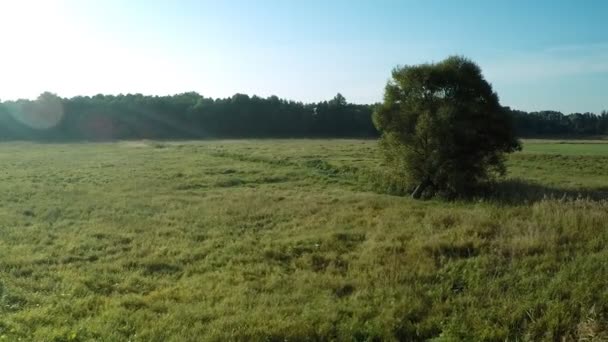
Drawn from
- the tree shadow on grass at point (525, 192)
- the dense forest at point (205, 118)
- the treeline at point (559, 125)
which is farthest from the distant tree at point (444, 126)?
the treeline at point (559, 125)

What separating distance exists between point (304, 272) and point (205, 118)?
107830 millimetres

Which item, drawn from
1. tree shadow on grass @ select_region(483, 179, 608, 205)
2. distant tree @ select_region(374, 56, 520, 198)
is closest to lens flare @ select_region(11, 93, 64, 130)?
distant tree @ select_region(374, 56, 520, 198)

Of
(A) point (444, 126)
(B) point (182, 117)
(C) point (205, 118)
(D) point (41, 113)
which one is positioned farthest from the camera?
(B) point (182, 117)

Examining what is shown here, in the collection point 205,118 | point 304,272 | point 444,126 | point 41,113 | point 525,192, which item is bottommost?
point 304,272

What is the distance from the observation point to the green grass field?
7.21 m

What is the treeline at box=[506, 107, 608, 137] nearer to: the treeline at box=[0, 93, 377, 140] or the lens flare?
the treeline at box=[0, 93, 377, 140]

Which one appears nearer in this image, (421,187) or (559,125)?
(421,187)

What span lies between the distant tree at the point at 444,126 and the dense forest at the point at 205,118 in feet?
286

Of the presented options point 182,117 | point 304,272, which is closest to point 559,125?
point 182,117

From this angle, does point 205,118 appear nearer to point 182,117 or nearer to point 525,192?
point 182,117

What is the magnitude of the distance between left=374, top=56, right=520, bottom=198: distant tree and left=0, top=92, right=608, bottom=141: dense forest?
286 ft

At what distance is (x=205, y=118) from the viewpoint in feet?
377

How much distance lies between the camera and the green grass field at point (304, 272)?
23.7 feet

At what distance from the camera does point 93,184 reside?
92.8ft
